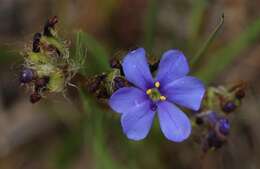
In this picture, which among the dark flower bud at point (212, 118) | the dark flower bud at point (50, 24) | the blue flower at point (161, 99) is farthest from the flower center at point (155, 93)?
the dark flower bud at point (50, 24)

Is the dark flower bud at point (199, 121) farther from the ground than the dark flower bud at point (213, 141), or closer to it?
farther from the ground

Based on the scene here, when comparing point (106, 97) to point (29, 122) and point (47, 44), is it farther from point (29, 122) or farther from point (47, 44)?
point (29, 122)

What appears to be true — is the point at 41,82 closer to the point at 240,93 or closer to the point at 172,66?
the point at 172,66

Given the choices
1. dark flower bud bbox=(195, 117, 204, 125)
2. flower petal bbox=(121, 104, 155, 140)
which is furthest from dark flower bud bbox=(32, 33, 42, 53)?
dark flower bud bbox=(195, 117, 204, 125)

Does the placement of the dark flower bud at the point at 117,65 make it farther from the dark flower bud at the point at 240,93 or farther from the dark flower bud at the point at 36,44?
the dark flower bud at the point at 240,93

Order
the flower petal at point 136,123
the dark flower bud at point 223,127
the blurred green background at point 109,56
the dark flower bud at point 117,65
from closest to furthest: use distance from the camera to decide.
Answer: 1. the flower petal at point 136,123
2. the dark flower bud at point 117,65
3. the dark flower bud at point 223,127
4. the blurred green background at point 109,56

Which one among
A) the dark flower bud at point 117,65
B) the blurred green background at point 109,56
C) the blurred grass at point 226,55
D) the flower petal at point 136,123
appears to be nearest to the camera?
the flower petal at point 136,123

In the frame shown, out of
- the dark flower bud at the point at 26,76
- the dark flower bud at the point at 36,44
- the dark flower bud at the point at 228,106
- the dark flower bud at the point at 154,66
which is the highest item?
the dark flower bud at the point at 36,44

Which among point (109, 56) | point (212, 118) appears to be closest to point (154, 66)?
point (212, 118)
